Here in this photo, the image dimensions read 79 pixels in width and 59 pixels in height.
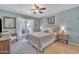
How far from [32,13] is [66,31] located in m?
0.86

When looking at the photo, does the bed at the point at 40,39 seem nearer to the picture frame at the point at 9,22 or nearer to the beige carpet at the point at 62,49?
the beige carpet at the point at 62,49

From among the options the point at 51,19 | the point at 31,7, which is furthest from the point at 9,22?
the point at 51,19

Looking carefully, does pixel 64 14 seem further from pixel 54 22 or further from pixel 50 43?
pixel 50 43

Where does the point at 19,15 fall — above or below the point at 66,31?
above

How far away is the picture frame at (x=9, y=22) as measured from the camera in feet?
6.91

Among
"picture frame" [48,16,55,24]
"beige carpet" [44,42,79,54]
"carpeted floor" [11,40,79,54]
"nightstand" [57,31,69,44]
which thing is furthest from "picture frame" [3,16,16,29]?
"nightstand" [57,31,69,44]

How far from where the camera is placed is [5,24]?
6.97ft

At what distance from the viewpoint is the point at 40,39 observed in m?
2.14

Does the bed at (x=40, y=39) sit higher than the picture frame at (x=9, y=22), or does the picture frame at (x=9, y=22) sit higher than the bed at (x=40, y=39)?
the picture frame at (x=9, y=22)

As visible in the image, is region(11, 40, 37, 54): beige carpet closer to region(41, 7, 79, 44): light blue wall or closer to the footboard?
the footboard

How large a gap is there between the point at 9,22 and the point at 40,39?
0.78 m

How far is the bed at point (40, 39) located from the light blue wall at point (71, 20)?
277 mm

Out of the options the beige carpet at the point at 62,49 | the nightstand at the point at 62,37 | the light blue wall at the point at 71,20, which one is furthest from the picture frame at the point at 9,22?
the nightstand at the point at 62,37
